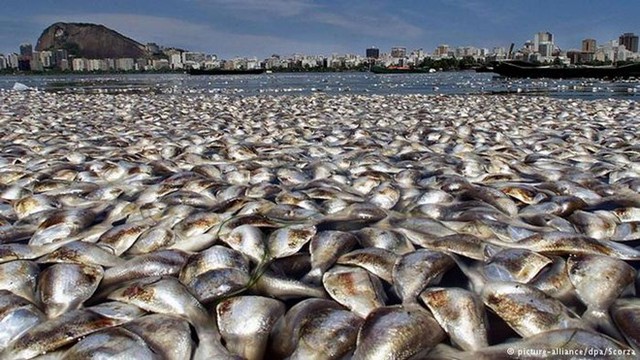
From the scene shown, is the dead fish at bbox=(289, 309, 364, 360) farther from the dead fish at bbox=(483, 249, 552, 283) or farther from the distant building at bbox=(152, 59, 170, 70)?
the distant building at bbox=(152, 59, 170, 70)

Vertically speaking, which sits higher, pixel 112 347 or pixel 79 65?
pixel 79 65

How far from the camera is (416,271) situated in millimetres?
2266

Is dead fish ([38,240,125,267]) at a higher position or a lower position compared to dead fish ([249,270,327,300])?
higher

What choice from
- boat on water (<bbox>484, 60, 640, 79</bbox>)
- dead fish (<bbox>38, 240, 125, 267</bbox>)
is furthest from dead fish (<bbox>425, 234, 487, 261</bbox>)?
boat on water (<bbox>484, 60, 640, 79</bbox>)

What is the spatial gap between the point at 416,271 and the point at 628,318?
784 millimetres

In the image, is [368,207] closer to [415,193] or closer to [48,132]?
[415,193]

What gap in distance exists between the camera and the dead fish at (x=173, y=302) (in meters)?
1.96

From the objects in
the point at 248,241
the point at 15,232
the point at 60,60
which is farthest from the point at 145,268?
the point at 60,60

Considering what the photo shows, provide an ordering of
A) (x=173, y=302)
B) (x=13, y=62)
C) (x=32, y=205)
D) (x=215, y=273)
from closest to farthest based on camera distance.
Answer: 1. (x=173, y=302)
2. (x=215, y=273)
3. (x=32, y=205)
4. (x=13, y=62)

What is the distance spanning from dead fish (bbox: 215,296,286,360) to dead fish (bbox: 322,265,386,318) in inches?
9.4

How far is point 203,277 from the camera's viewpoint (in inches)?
89.5

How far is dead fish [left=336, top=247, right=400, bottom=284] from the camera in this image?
2342 millimetres

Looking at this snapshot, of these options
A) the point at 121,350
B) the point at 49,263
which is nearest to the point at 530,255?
the point at 121,350

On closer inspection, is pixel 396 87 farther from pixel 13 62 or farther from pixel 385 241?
pixel 13 62
